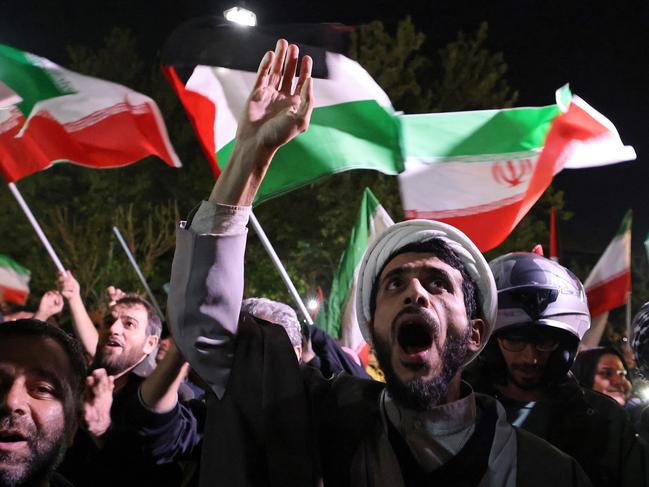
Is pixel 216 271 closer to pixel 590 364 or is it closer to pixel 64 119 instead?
pixel 590 364

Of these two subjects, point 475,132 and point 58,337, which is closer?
point 58,337

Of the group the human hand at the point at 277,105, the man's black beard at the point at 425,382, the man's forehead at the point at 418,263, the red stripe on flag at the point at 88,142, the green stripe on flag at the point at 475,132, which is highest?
the green stripe on flag at the point at 475,132

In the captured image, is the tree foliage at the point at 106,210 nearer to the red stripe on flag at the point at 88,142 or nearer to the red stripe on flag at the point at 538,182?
the red stripe on flag at the point at 88,142

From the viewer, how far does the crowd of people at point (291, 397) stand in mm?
1947

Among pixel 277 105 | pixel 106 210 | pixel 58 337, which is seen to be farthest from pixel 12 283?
pixel 106 210

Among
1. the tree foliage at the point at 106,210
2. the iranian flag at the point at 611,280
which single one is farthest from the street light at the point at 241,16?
the tree foliage at the point at 106,210

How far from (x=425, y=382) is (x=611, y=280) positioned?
6.52m

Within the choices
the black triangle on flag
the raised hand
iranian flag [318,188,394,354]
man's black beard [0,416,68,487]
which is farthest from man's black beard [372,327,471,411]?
iranian flag [318,188,394,354]

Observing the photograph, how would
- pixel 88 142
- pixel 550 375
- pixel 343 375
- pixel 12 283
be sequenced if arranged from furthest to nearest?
pixel 12 283 → pixel 88 142 → pixel 550 375 → pixel 343 375

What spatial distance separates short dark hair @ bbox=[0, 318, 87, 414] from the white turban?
3.03ft

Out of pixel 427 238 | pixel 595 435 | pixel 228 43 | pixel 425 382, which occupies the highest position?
pixel 228 43

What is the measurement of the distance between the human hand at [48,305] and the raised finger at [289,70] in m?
4.07

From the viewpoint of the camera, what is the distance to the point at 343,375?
2.28 metres

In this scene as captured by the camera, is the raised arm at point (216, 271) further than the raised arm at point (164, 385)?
No
